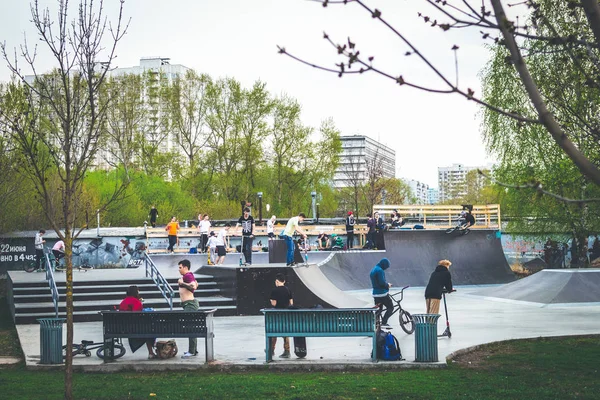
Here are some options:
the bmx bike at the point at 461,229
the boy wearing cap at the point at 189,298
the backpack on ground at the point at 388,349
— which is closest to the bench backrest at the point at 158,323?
the boy wearing cap at the point at 189,298

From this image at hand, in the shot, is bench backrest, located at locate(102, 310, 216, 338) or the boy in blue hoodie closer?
bench backrest, located at locate(102, 310, 216, 338)

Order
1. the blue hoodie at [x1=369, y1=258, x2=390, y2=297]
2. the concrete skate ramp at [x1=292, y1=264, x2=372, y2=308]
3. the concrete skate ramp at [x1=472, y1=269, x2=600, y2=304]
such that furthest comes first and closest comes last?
the concrete skate ramp at [x1=472, y1=269, x2=600, y2=304] → the concrete skate ramp at [x1=292, y1=264, x2=372, y2=308] → the blue hoodie at [x1=369, y1=258, x2=390, y2=297]

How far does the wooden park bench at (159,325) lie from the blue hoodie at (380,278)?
3827 millimetres

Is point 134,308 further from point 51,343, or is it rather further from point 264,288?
point 264,288

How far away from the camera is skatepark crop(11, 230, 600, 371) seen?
1301cm

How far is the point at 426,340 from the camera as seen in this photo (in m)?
12.2

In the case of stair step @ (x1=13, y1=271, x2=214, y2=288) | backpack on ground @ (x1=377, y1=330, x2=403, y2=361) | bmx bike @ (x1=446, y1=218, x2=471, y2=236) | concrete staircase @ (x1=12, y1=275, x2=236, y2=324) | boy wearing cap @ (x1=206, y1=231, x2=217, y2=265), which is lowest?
backpack on ground @ (x1=377, y1=330, x2=403, y2=361)

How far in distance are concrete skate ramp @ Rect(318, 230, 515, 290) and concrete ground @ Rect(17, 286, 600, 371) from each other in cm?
800

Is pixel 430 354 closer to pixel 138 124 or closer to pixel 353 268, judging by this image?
pixel 353 268

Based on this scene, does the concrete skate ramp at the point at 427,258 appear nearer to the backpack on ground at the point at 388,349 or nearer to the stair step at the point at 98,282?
the stair step at the point at 98,282

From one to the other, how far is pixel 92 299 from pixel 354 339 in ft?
28.5

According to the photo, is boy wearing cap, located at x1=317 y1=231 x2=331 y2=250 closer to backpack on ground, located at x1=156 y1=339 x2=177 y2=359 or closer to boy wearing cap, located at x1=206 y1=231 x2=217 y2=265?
boy wearing cap, located at x1=206 y1=231 x2=217 y2=265

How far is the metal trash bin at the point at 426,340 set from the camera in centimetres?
1215

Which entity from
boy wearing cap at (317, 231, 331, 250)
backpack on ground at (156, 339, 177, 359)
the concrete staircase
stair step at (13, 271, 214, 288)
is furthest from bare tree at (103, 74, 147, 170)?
backpack on ground at (156, 339, 177, 359)
